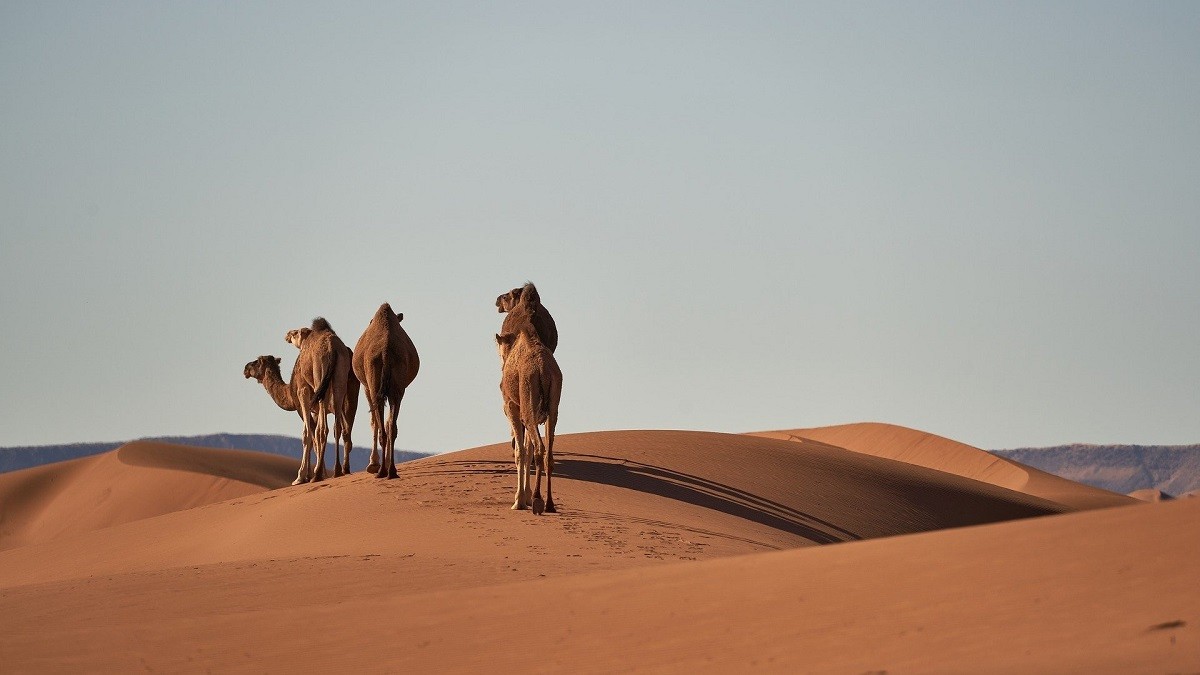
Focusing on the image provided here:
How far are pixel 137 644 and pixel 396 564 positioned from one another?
16.5 ft

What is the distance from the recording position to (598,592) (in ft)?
43.0

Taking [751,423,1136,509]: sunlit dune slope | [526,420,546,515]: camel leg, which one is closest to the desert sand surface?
[526,420,546,515]: camel leg

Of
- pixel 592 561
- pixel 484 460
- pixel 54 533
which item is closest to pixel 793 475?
pixel 484 460

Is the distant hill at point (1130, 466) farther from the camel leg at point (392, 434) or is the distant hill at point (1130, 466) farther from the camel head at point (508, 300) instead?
the camel leg at point (392, 434)

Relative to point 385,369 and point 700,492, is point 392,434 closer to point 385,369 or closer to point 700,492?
point 385,369

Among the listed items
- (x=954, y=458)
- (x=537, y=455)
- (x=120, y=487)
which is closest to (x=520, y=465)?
(x=537, y=455)

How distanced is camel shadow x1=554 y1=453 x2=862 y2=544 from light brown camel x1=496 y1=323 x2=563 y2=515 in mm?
3071

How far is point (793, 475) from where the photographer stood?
97.0 ft

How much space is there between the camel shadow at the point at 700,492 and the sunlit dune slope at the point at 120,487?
29.6 metres

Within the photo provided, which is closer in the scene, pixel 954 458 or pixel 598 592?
pixel 598 592

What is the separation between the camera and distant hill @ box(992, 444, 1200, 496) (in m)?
179

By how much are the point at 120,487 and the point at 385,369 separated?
118ft

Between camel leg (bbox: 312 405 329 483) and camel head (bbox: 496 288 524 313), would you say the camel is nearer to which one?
camel leg (bbox: 312 405 329 483)

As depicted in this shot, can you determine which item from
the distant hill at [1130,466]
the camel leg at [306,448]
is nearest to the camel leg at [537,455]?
the camel leg at [306,448]
